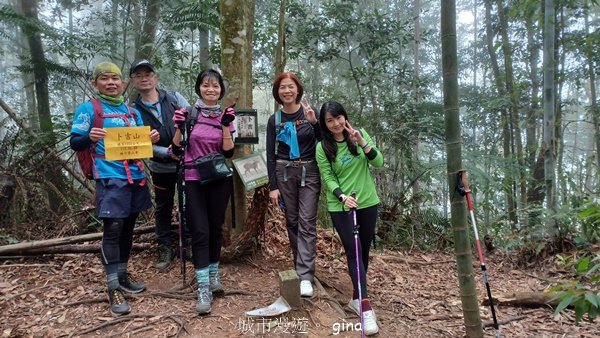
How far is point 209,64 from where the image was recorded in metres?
10.3

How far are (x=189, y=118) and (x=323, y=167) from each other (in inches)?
51.3

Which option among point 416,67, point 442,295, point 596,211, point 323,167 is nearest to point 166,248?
point 323,167

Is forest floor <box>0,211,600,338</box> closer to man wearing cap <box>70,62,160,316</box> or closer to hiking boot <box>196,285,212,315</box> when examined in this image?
hiking boot <box>196,285,212,315</box>

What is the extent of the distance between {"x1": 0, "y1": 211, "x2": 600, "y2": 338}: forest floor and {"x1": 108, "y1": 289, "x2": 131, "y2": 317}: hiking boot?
0.06m

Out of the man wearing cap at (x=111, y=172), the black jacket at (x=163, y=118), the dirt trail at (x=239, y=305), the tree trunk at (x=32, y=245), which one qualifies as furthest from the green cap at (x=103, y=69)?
the tree trunk at (x=32, y=245)

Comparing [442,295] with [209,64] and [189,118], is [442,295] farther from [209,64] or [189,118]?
[209,64]

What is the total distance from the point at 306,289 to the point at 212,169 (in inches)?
56.5

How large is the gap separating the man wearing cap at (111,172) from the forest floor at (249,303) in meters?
0.35

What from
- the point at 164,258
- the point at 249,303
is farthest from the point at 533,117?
the point at 164,258

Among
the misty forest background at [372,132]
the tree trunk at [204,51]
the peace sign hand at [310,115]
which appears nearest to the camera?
the peace sign hand at [310,115]

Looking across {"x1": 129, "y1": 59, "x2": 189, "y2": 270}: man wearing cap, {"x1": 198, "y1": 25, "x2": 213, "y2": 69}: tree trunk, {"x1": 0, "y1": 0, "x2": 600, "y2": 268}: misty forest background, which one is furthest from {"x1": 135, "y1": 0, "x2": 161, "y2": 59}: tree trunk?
{"x1": 129, "y1": 59, "x2": 189, "y2": 270}: man wearing cap

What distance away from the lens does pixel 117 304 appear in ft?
11.1

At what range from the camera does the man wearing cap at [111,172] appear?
10.8 ft

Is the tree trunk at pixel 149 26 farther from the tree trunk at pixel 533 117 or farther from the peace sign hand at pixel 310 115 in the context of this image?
the tree trunk at pixel 533 117
